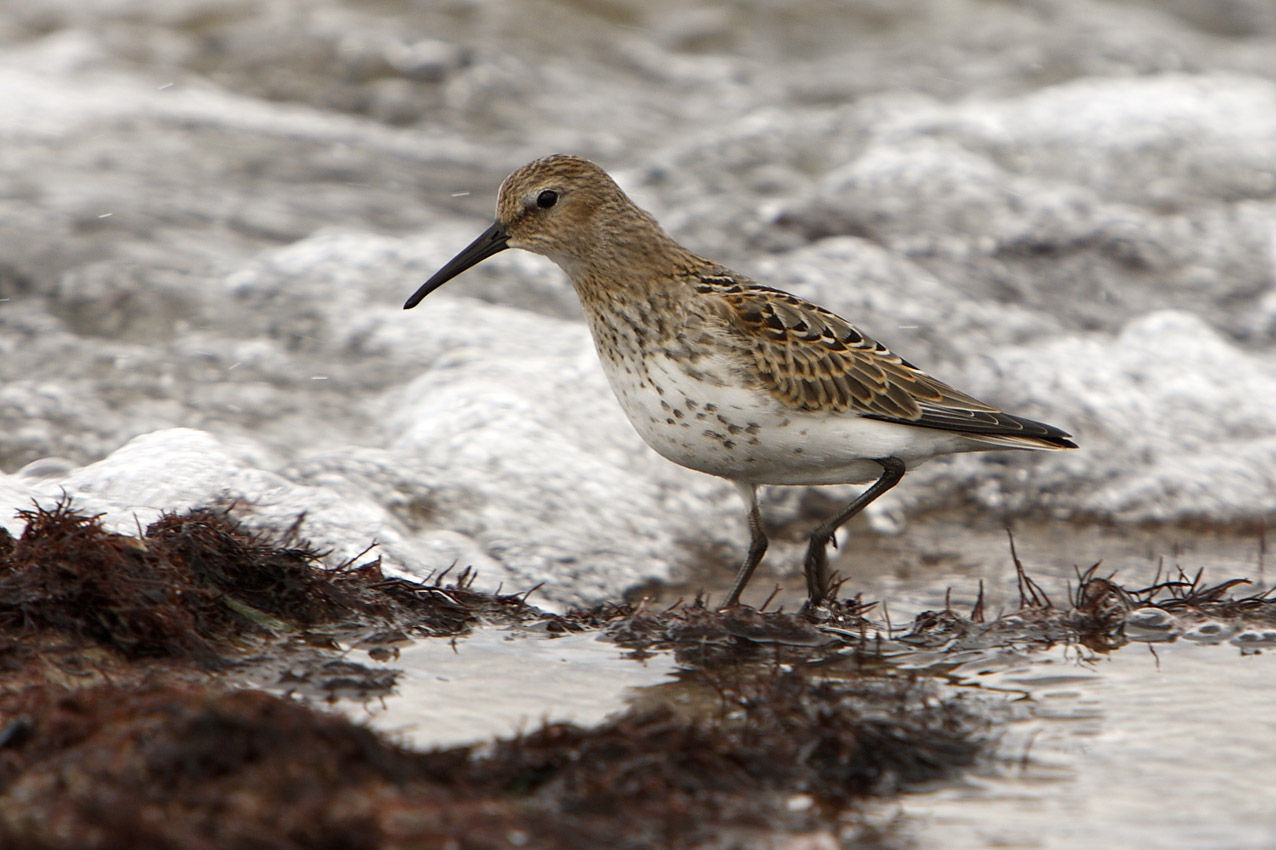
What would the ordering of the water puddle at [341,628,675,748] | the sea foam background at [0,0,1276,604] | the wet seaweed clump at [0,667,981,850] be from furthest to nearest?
the sea foam background at [0,0,1276,604] → the water puddle at [341,628,675,748] → the wet seaweed clump at [0,667,981,850]

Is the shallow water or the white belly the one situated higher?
the white belly

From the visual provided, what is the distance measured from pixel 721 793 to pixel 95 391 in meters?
5.24

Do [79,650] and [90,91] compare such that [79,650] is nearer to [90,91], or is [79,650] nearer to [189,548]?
[189,548]

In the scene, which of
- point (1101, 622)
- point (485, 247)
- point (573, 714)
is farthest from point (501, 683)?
point (485, 247)

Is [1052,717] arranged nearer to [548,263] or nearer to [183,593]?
[183,593]

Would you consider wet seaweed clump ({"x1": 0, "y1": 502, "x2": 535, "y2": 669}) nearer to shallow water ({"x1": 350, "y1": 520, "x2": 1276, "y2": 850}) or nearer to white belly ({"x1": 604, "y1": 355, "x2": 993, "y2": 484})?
shallow water ({"x1": 350, "y1": 520, "x2": 1276, "y2": 850})

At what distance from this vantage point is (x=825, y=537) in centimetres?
529

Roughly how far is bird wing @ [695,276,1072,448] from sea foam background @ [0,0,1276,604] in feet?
5.37

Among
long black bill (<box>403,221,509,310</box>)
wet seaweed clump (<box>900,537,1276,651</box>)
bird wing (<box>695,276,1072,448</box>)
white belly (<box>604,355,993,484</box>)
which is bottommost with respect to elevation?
wet seaweed clump (<box>900,537,1276,651</box>)

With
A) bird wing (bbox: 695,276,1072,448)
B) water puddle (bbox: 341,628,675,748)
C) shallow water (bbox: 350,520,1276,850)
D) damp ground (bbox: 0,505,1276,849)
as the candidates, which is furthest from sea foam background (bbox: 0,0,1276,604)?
A: shallow water (bbox: 350,520,1276,850)

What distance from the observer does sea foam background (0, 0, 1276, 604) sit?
6.85 meters

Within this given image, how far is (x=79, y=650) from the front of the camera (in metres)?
3.89

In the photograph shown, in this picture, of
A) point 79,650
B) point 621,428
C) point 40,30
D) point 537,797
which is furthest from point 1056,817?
point 40,30

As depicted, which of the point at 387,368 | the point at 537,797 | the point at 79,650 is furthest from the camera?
the point at 387,368
